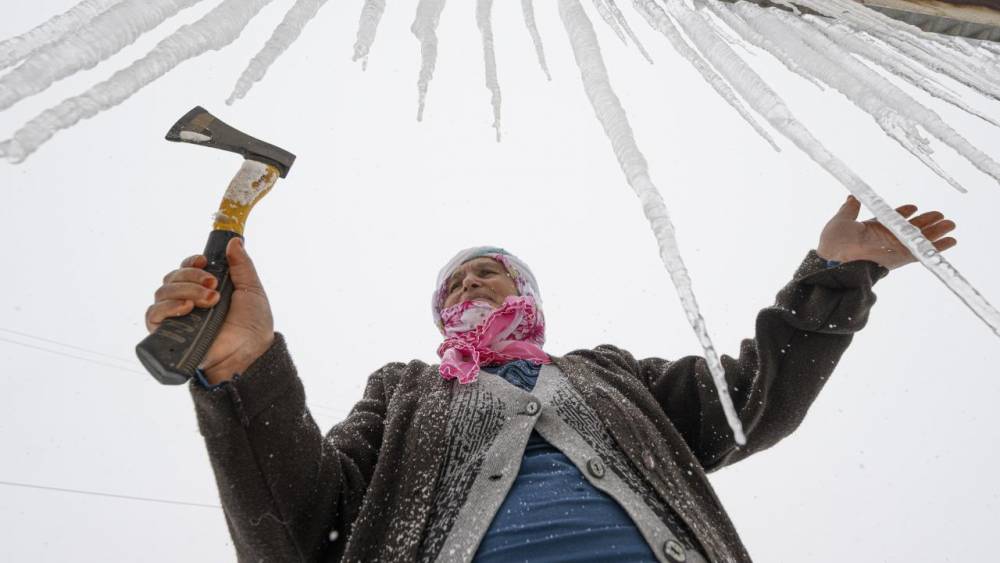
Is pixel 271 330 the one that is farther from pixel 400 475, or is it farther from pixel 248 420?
pixel 400 475

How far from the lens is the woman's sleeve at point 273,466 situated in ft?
3.12

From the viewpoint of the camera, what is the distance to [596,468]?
110 centimetres

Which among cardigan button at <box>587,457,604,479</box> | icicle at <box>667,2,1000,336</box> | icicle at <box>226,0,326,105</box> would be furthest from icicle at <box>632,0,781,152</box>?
cardigan button at <box>587,457,604,479</box>

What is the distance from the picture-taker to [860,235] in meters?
1.36

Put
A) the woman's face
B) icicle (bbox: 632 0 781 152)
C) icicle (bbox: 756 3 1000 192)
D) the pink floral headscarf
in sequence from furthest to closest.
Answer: the woman's face, the pink floral headscarf, icicle (bbox: 632 0 781 152), icicle (bbox: 756 3 1000 192)

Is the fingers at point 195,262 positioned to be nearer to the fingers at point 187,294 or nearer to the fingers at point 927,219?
the fingers at point 187,294

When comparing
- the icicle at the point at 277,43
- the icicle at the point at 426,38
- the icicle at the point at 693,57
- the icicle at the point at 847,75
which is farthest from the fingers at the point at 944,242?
the icicle at the point at 277,43

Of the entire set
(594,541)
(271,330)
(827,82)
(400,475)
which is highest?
(827,82)

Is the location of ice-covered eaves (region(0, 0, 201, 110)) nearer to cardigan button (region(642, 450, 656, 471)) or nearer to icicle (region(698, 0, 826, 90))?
icicle (region(698, 0, 826, 90))

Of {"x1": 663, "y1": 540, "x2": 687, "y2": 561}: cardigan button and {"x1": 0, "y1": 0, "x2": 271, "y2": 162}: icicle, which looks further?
{"x1": 663, "y1": 540, "x2": 687, "y2": 561}: cardigan button

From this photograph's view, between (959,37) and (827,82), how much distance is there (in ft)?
1.65

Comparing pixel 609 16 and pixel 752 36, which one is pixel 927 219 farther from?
pixel 609 16

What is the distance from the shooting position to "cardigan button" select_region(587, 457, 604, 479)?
1.09 meters

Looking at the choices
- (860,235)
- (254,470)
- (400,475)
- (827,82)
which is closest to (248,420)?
(254,470)
